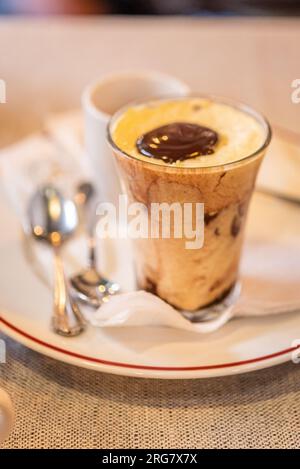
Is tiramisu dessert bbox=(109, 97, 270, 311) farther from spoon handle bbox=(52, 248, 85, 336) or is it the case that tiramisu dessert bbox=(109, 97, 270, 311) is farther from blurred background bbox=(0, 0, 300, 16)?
blurred background bbox=(0, 0, 300, 16)

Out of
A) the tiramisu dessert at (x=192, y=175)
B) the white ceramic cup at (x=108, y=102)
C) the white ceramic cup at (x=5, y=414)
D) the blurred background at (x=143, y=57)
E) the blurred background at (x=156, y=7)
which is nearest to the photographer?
the white ceramic cup at (x=5, y=414)

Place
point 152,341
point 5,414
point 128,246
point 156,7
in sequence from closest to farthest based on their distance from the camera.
A: point 5,414
point 152,341
point 128,246
point 156,7

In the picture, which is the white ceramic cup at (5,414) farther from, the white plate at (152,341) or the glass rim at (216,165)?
the glass rim at (216,165)

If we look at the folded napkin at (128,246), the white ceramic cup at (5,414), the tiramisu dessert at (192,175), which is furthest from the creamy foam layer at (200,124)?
the white ceramic cup at (5,414)

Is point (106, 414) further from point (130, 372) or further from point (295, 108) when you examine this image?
point (295, 108)

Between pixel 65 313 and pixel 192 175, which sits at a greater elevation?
pixel 192 175

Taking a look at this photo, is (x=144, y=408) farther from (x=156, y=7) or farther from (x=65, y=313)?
(x=156, y=7)

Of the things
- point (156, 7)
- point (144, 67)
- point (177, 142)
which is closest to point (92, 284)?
point (177, 142)
